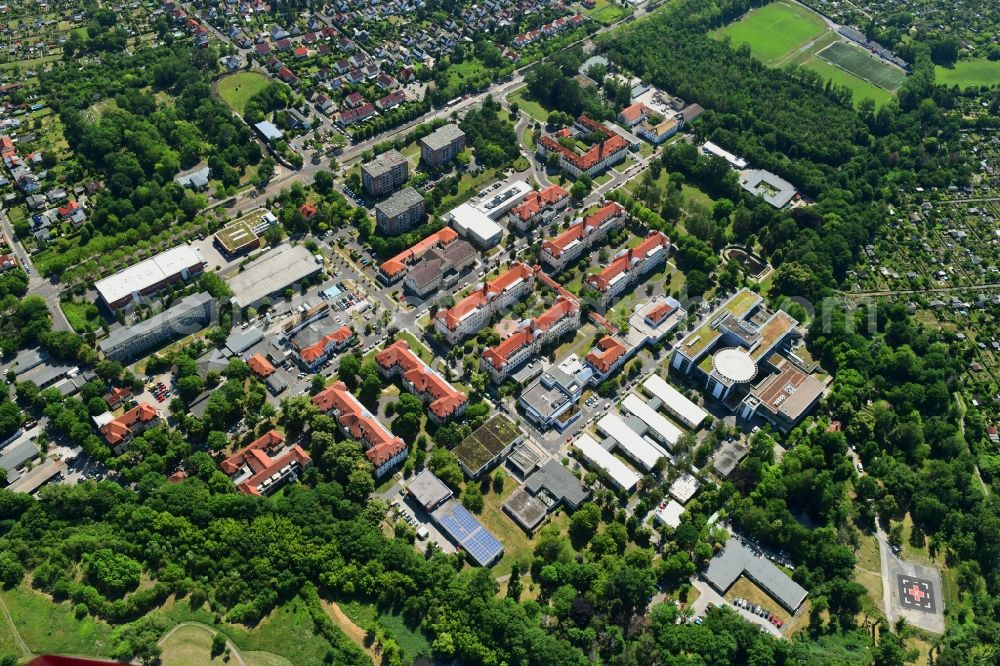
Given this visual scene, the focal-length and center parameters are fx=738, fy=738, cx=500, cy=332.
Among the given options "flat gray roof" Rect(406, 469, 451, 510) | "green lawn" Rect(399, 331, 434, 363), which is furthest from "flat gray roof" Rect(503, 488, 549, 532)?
"green lawn" Rect(399, 331, 434, 363)

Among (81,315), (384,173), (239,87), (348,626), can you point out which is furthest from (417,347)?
(239,87)

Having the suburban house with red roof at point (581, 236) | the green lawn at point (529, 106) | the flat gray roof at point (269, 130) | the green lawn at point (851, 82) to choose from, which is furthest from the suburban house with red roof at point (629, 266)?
the green lawn at point (851, 82)

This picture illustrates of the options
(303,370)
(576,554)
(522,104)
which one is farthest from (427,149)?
(576,554)

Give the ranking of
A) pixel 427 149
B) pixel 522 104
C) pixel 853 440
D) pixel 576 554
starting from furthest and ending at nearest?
1. pixel 522 104
2. pixel 427 149
3. pixel 853 440
4. pixel 576 554

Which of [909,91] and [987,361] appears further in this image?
[909,91]

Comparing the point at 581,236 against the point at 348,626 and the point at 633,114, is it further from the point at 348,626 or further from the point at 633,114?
the point at 348,626

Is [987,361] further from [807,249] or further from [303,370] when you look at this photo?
[303,370]

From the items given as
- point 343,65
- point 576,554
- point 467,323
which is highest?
point 343,65

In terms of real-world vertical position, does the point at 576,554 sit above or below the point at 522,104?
below
